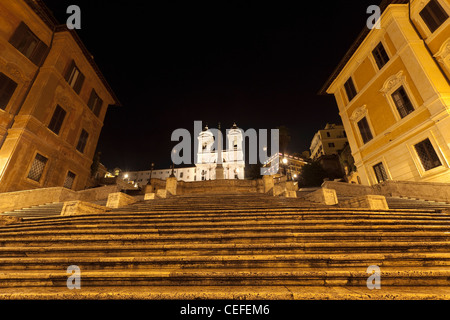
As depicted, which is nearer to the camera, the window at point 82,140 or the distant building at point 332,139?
the window at point 82,140

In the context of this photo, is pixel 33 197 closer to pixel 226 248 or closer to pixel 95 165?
pixel 226 248

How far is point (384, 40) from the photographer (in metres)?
14.6

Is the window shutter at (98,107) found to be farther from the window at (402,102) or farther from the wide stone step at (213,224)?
the window at (402,102)

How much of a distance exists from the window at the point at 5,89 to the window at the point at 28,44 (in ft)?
8.99

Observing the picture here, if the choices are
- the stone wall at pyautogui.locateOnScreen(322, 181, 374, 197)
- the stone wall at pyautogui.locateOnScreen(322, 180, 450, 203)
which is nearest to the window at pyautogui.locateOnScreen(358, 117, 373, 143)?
the stone wall at pyautogui.locateOnScreen(322, 181, 374, 197)

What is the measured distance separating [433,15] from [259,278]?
2025 centimetres

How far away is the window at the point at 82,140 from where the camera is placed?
58.7ft

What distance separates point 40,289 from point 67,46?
21.3 m

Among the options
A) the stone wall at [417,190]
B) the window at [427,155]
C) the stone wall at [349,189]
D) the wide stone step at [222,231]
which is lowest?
the wide stone step at [222,231]

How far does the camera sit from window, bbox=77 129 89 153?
705 inches

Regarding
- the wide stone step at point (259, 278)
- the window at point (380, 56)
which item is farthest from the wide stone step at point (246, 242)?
the window at point (380, 56)

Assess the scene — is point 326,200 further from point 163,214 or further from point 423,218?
point 163,214

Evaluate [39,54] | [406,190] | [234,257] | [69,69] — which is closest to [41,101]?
[39,54]
